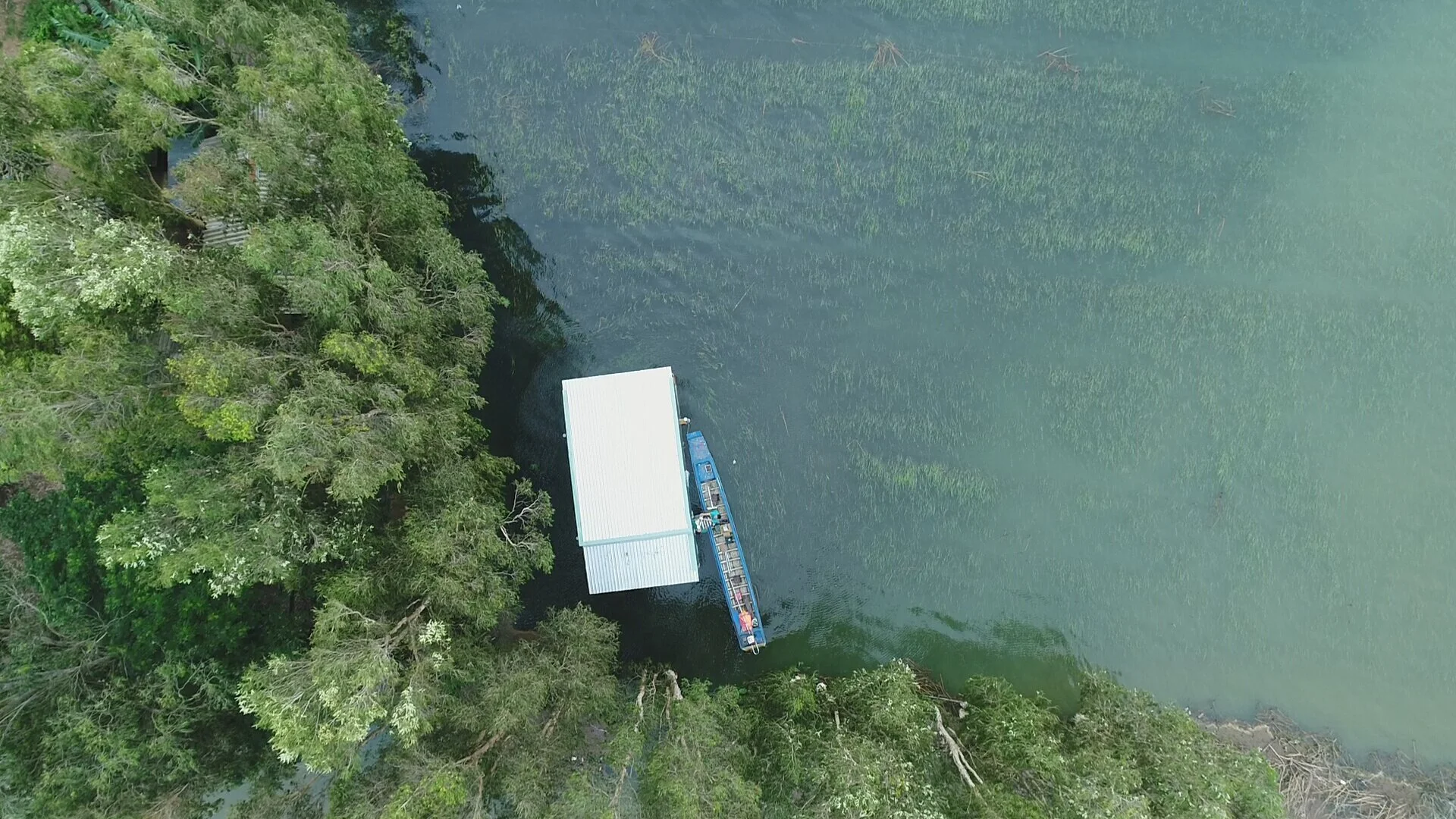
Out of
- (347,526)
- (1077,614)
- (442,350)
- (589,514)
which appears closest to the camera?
(347,526)

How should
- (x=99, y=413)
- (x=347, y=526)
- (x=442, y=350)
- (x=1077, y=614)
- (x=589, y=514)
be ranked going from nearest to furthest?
(x=99, y=413), (x=347, y=526), (x=442, y=350), (x=589, y=514), (x=1077, y=614)

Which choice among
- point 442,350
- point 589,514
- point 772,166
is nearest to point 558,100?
point 772,166

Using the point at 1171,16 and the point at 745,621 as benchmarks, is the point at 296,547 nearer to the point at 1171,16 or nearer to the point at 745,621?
the point at 745,621

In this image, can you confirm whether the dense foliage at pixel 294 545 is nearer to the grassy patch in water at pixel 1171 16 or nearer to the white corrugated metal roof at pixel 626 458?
the white corrugated metal roof at pixel 626 458

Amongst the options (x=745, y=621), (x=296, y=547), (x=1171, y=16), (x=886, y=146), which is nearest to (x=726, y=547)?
(x=745, y=621)

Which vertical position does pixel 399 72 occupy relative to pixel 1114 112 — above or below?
above

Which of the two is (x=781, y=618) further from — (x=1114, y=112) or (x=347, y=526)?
(x=1114, y=112)
